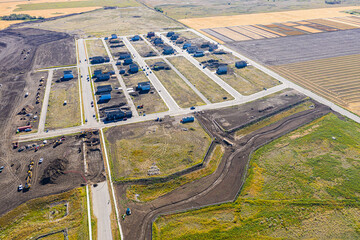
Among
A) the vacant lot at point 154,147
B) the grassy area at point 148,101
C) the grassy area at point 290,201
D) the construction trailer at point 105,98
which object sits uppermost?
the construction trailer at point 105,98

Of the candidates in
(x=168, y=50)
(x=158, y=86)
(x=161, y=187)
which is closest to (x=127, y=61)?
(x=168, y=50)

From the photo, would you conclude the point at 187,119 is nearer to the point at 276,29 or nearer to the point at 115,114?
the point at 115,114

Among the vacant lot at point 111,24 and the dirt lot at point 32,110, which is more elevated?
the vacant lot at point 111,24

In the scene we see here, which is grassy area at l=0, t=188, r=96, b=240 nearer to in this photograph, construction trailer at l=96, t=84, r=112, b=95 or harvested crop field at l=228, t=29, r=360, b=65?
construction trailer at l=96, t=84, r=112, b=95

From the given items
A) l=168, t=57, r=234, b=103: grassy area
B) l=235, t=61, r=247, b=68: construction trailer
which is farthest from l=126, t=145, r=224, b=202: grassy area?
l=235, t=61, r=247, b=68: construction trailer

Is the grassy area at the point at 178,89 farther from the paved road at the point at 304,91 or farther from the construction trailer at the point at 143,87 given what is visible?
the paved road at the point at 304,91

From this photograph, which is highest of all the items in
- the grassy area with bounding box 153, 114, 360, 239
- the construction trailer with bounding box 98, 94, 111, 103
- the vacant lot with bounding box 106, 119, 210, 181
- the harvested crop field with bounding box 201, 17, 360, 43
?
the harvested crop field with bounding box 201, 17, 360, 43

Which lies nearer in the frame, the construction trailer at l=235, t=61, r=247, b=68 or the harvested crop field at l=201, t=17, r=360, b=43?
the construction trailer at l=235, t=61, r=247, b=68

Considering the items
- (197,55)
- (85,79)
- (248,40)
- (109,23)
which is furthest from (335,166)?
(109,23)

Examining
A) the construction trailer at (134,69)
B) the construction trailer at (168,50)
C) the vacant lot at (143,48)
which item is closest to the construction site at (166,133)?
the construction trailer at (134,69)
